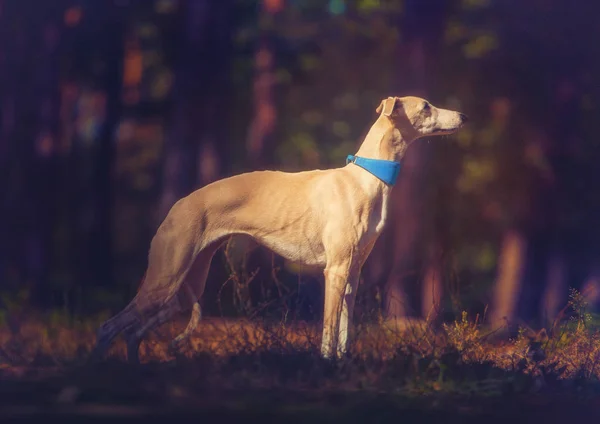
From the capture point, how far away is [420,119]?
6605mm

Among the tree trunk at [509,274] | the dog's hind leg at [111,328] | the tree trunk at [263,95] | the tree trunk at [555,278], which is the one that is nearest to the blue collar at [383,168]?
the dog's hind leg at [111,328]

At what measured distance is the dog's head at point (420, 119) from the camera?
6574 mm

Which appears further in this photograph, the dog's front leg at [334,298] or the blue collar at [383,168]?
the blue collar at [383,168]

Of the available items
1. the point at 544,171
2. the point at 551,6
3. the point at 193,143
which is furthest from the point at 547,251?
the point at 193,143

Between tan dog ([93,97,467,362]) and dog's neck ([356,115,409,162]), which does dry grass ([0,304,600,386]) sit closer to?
tan dog ([93,97,467,362])

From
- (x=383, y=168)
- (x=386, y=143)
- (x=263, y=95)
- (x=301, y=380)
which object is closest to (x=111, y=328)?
(x=301, y=380)

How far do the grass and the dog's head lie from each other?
154cm

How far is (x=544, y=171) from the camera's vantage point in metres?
10.1

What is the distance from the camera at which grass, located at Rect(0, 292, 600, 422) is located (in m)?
5.79

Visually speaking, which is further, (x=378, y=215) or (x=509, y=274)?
(x=509, y=274)

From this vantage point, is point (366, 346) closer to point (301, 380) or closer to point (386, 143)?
point (301, 380)

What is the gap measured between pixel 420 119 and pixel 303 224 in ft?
4.12

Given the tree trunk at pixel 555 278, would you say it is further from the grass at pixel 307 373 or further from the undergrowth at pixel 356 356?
the grass at pixel 307 373

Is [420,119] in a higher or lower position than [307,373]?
higher
